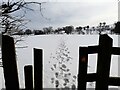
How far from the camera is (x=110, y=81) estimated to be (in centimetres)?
313

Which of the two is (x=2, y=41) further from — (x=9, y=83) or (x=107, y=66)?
(x=107, y=66)

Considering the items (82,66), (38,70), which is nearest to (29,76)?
(38,70)

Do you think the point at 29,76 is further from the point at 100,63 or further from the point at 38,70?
the point at 100,63

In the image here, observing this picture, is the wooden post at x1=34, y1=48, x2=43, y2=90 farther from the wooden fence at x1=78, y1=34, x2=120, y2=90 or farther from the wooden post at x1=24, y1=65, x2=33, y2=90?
the wooden fence at x1=78, y1=34, x2=120, y2=90

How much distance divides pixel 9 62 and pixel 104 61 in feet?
3.42

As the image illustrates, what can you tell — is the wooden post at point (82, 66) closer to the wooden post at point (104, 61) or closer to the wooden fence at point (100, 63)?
the wooden fence at point (100, 63)

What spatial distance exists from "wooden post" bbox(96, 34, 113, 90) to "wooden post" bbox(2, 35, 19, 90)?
93 centimetres

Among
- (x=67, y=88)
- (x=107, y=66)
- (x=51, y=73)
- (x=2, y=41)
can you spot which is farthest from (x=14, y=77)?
(x=51, y=73)

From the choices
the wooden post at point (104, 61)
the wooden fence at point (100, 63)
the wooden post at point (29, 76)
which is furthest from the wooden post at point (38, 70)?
the wooden post at point (104, 61)

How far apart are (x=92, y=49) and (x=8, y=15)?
145 cm

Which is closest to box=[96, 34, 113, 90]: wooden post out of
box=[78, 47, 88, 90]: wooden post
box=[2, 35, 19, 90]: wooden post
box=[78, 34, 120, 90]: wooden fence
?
box=[78, 34, 120, 90]: wooden fence

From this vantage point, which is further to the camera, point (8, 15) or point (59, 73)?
point (59, 73)

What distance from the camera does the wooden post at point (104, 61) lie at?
3.08 m

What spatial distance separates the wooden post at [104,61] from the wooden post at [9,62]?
0.93 m
